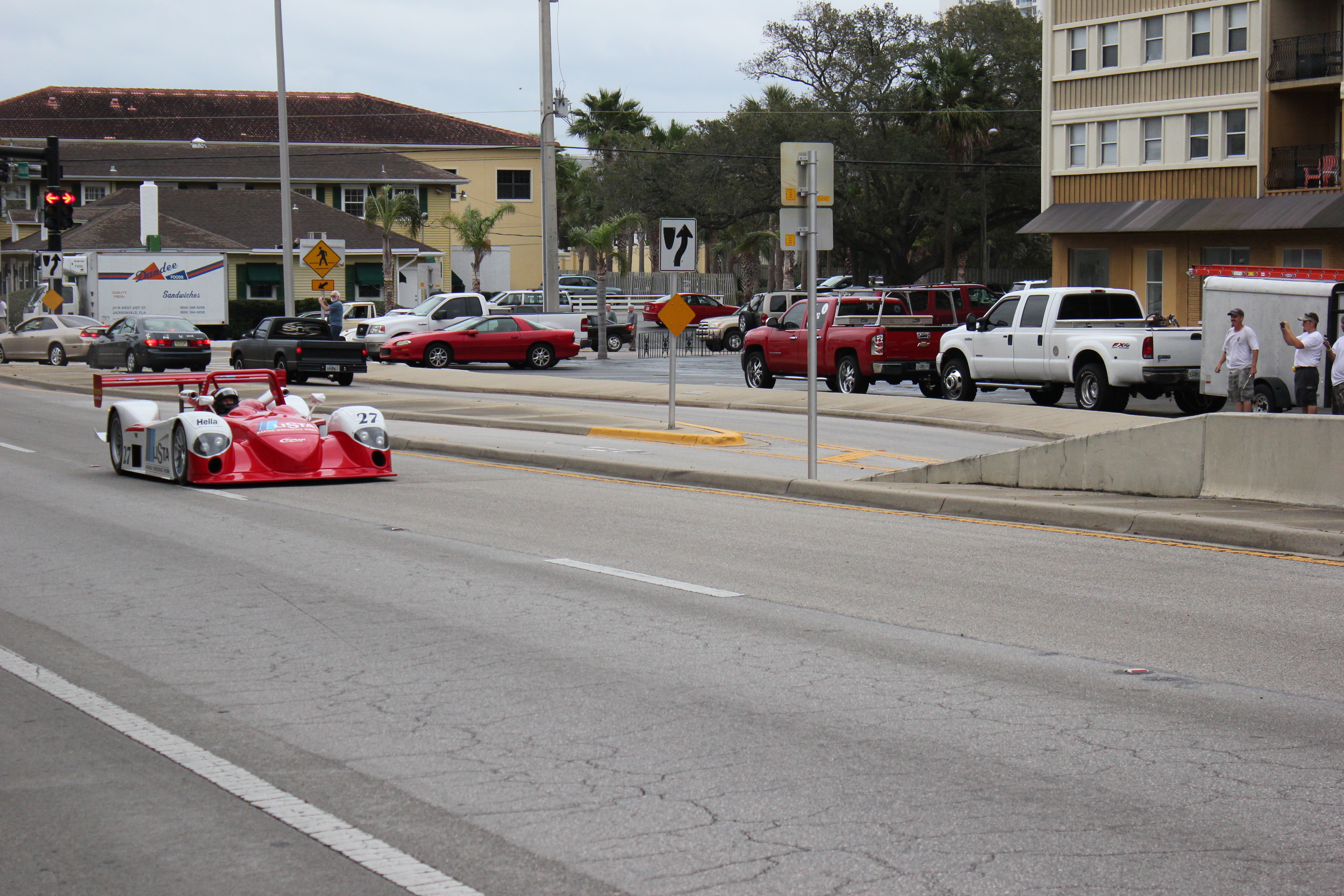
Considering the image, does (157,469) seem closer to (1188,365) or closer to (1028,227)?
(1188,365)

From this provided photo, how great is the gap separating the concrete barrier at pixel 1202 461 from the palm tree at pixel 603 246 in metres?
29.0

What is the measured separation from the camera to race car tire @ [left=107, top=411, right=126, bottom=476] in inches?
621

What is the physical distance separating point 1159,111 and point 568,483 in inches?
1360

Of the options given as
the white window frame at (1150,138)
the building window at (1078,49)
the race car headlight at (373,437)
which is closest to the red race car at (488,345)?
the white window frame at (1150,138)

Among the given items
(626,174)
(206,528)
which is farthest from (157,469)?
(626,174)

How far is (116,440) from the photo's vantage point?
15859 millimetres

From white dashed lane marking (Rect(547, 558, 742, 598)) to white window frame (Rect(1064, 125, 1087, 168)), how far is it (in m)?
40.1

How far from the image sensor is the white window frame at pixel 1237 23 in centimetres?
4178

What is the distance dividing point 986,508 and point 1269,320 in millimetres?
11721

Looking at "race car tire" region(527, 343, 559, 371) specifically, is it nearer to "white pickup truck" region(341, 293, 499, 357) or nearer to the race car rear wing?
"white pickup truck" region(341, 293, 499, 357)

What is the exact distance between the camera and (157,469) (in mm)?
15117

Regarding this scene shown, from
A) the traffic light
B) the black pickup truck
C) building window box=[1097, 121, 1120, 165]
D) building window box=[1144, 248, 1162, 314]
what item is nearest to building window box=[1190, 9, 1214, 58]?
building window box=[1097, 121, 1120, 165]

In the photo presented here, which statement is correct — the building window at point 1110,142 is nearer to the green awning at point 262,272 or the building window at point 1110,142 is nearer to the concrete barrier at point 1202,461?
the concrete barrier at point 1202,461

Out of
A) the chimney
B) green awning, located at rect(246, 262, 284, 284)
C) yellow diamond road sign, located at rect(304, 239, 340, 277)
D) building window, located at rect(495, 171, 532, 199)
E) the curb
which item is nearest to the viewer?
the curb
